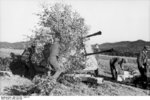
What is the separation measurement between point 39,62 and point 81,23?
2032 mm

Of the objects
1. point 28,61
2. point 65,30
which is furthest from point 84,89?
point 28,61

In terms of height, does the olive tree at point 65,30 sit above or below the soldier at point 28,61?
above

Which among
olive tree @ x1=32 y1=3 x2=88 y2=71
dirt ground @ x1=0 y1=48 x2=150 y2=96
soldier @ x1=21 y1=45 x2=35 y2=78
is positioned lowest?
dirt ground @ x1=0 y1=48 x2=150 y2=96

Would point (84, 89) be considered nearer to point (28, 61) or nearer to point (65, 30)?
point (65, 30)

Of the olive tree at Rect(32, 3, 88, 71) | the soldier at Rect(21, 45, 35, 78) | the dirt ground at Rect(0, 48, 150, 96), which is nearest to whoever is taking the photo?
the dirt ground at Rect(0, 48, 150, 96)

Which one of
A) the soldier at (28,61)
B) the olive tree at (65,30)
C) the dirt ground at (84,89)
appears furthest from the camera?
the soldier at (28,61)

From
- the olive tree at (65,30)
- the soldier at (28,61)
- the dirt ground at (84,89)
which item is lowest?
the dirt ground at (84,89)

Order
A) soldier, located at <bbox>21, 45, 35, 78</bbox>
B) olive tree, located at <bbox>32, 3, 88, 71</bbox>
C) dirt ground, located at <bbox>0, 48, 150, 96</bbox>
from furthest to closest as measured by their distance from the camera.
A: soldier, located at <bbox>21, 45, 35, 78</bbox>, olive tree, located at <bbox>32, 3, 88, 71</bbox>, dirt ground, located at <bbox>0, 48, 150, 96</bbox>

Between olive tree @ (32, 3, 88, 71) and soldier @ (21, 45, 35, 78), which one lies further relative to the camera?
soldier @ (21, 45, 35, 78)

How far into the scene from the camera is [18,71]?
12.2 metres

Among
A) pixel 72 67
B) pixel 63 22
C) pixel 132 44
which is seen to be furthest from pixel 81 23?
pixel 132 44

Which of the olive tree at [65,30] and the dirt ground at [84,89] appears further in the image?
the olive tree at [65,30]

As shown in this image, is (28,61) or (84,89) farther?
(28,61)

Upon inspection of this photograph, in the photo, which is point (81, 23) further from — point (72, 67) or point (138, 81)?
point (138, 81)
